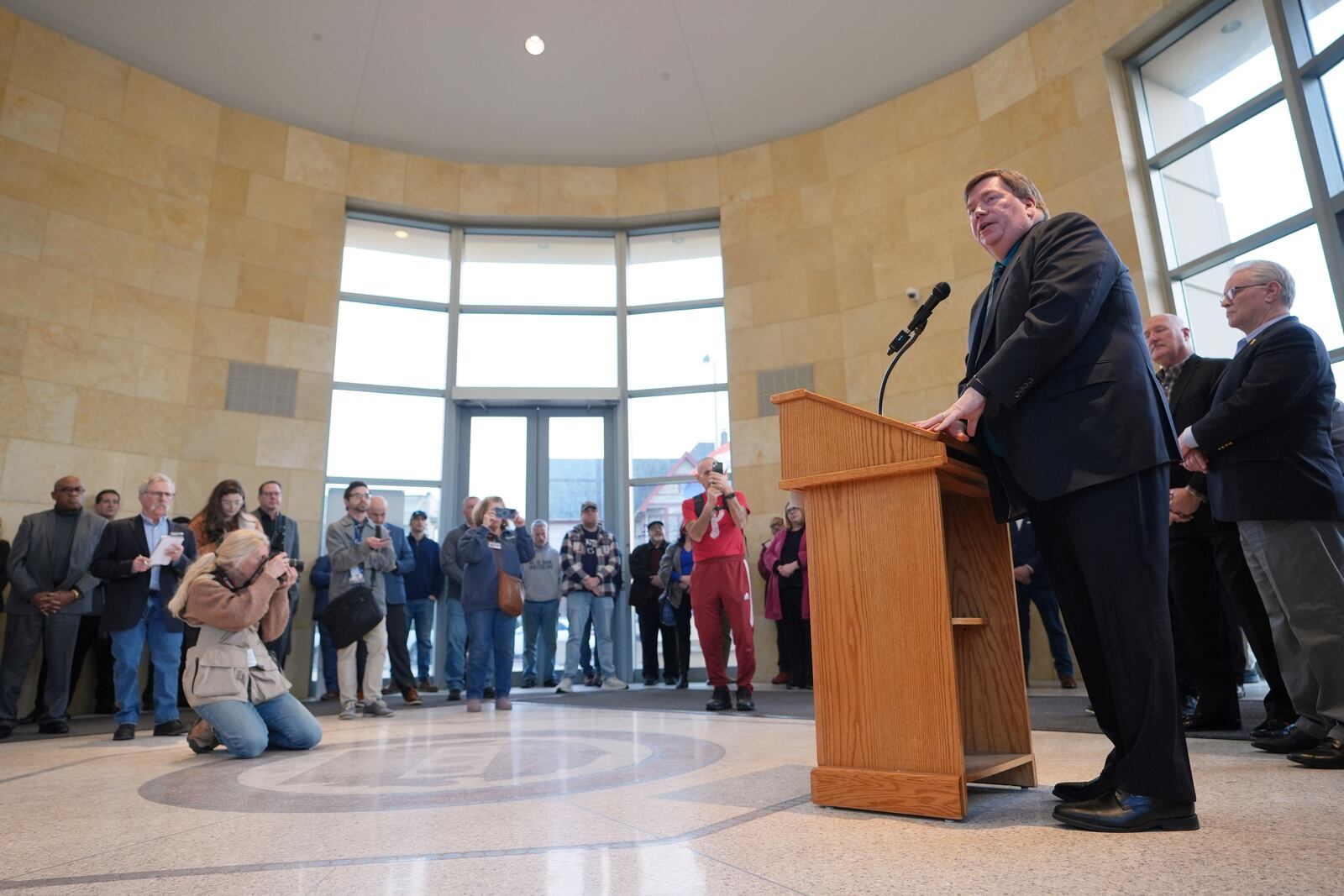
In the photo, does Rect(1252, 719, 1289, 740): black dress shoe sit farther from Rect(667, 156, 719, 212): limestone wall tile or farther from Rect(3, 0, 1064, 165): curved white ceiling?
Rect(667, 156, 719, 212): limestone wall tile

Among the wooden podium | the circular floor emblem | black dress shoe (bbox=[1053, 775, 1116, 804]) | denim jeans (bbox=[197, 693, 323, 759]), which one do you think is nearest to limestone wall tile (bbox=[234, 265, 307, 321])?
denim jeans (bbox=[197, 693, 323, 759])

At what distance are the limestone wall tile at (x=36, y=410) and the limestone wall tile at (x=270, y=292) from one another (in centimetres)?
170

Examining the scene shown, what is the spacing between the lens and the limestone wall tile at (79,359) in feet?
21.4

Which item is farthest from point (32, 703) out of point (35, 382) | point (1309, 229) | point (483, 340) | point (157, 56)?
point (1309, 229)

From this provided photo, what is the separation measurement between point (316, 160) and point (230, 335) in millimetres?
2149

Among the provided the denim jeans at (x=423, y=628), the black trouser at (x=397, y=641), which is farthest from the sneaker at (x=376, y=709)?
the denim jeans at (x=423, y=628)

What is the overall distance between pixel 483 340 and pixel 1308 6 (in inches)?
300

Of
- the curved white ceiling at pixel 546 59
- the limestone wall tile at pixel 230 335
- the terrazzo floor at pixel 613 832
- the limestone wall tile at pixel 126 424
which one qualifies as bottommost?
the terrazzo floor at pixel 613 832

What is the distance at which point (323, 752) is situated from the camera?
11.6 ft

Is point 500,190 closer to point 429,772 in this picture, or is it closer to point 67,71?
point 67,71

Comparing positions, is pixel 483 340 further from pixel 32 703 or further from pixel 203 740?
pixel 203 740

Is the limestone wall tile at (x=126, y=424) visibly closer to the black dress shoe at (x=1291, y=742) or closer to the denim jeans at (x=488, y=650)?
the denim jeans at (x=488, y=650)

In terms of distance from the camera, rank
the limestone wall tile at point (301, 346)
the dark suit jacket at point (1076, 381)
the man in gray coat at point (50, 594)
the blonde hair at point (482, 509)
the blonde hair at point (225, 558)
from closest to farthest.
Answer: the dark suit jacket at point (1076, 381)
the blonde hair at point (225, 558)
the man in gray coat at point (50, 594)
the blonde hair at point (482, 509)
the limestone wall tile at point (301, 346)

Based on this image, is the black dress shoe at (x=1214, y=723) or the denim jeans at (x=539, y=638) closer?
the black dress shoe at (x=1214, y=723)
